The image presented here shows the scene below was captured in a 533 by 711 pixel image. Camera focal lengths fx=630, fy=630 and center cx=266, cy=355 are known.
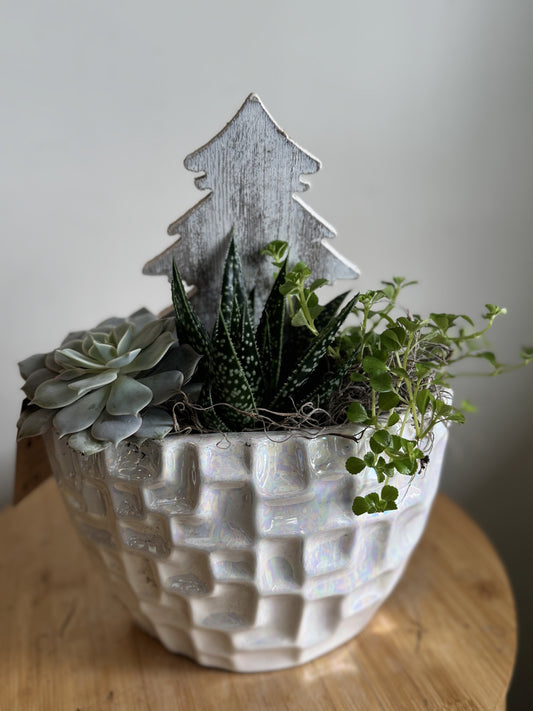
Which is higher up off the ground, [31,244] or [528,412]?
[31,244]

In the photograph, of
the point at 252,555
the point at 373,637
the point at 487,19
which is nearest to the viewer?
the point at 252,555

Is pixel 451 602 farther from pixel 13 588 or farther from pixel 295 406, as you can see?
pixel 13 588

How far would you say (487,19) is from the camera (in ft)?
2.44

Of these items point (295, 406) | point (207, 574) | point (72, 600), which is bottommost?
point (72, 600)

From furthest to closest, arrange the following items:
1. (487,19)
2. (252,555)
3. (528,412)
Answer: (528,412) → (487,19) → (252,555)

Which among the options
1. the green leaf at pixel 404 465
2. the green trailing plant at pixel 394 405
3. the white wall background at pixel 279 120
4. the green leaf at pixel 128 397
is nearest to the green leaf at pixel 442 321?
the green trailing plant at pixel 394 405

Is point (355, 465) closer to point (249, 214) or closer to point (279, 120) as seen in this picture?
point (249, 214)

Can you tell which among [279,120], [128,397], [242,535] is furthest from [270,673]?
[279,120]

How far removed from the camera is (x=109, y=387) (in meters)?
0.43

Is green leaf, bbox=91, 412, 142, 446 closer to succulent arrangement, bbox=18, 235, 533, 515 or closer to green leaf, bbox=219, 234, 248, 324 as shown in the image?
succulent arrangement, bbox=18, 235, 533, 515

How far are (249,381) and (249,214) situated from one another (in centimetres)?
14

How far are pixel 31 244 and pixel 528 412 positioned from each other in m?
0.72

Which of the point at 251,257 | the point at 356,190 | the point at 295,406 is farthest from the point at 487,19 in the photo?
the point at 295,406

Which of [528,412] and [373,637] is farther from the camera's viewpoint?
[528,412]
